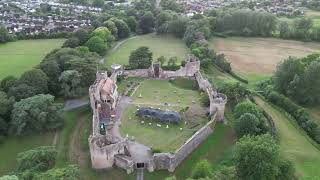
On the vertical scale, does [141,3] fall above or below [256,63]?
above

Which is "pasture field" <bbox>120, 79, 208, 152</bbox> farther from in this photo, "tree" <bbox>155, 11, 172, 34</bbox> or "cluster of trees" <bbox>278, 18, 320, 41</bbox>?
"cluster of trees" <bbox>278, 18, 320, 41</bbox>

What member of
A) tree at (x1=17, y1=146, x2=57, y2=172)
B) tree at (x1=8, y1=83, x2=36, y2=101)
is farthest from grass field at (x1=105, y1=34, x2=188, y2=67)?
tree at (x1=17, y1=146, x2=57, y2=172)

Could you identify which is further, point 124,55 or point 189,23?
point 189,23

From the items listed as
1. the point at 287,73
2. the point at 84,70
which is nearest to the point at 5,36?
the point at 84,70

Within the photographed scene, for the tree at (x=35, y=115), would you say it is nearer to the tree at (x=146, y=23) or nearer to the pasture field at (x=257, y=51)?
the pasture field at (x=257, y=51)

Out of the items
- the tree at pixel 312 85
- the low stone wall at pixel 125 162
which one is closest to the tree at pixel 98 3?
the tree at pixel 312 85

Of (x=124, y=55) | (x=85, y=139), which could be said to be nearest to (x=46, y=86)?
(x=85, y=139)

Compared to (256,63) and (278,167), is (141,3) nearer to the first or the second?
(256,63)
